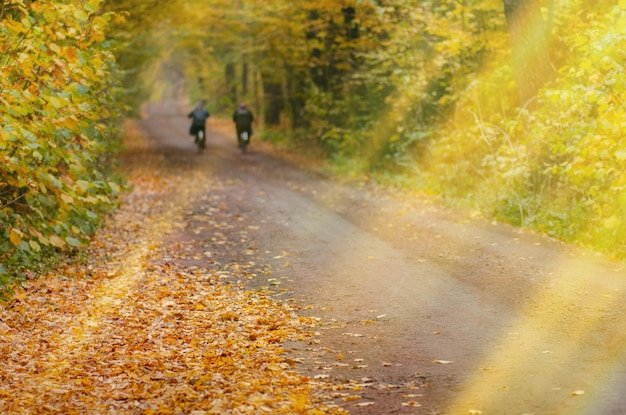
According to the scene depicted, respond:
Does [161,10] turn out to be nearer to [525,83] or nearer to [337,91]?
[337,91]

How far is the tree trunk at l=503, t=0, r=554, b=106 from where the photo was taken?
50.7ft

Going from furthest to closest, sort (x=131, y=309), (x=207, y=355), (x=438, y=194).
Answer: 1. (x=438, y=194)
2. (x=131, y=309)
3. (x=207, y=355)

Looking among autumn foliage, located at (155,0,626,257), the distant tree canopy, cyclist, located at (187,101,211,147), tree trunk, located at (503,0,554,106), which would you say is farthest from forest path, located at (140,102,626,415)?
cyclist, located at (187,101,211,147)

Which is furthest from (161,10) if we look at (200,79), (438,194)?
(200,79)

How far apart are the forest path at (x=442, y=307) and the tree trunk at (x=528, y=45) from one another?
3272mm

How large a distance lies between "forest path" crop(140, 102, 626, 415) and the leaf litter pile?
1.37 feet

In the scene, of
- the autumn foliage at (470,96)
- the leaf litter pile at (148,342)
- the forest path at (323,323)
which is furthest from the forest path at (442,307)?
the autumn foliage at (470,96)

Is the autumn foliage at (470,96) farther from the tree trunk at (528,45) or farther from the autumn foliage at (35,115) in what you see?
the autumn foliage at (35,115)

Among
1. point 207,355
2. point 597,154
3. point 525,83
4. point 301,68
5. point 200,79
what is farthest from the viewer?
point 200,79

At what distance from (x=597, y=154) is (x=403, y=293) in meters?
3.70

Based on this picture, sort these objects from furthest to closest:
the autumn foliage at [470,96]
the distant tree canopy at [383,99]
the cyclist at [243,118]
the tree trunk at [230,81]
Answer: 1. the tree trunk at [230,81]
2. the cyclist at [243,118]
3. the autumn foliage at [470,96]
4. the distant tree canopy at [383,99]

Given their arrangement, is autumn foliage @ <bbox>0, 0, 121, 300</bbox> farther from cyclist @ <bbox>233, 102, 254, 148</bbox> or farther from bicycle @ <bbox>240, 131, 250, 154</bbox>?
bicycle @ <bbox>240, 131, 250, 154</bbox>

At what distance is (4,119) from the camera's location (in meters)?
7.49

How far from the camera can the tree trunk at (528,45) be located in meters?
15.5
